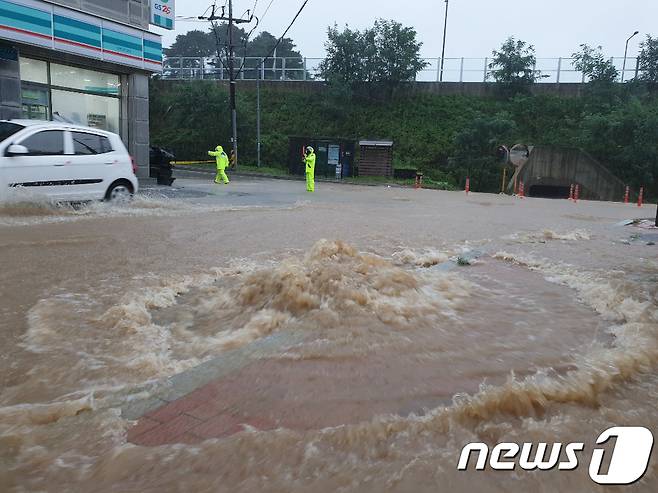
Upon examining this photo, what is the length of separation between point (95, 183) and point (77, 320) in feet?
21.7

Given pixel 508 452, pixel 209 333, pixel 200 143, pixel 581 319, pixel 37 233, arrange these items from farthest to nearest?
pixel 200 143
pixel 37 233
pixel 581 319
pixel 209 333
pixel 508 452

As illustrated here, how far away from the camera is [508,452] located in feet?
8.71

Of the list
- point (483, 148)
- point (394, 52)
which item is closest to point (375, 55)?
point (394, 52)

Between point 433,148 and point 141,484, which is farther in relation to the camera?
point 433,148

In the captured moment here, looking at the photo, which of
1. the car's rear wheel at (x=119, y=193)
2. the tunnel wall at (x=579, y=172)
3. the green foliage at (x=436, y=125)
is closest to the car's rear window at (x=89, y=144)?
the car's rear wheel at (x=119, y=193)

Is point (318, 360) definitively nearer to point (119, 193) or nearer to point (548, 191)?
point (119, 193)

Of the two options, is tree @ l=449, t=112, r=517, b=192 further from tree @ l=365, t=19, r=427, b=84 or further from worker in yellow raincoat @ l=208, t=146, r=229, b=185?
worker in yellow raincoat @ l=208, t=146, r=229, b=185

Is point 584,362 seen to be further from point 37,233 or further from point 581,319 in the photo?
point 37,233

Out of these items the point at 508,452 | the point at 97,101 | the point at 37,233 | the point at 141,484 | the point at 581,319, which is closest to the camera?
the point at 141,484

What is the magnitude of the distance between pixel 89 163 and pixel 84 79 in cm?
775

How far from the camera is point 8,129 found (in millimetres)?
9430

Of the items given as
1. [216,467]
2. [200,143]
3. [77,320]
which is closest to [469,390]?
[216,467]

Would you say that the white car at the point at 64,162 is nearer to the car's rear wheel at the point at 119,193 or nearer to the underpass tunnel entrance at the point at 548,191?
the car's rear wheel at the point at 119,193

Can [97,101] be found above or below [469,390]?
above
